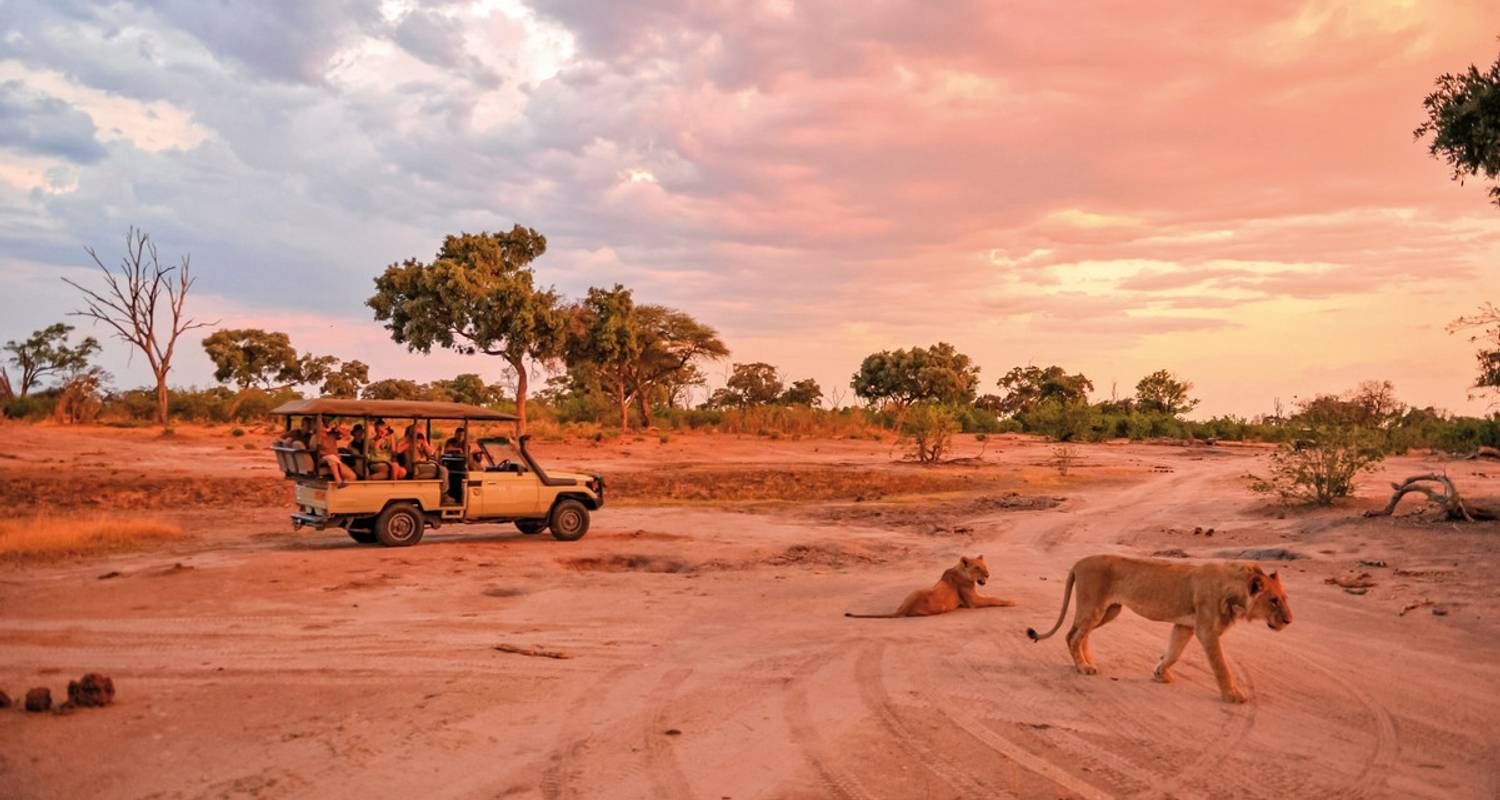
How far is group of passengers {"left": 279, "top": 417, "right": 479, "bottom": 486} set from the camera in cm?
1401

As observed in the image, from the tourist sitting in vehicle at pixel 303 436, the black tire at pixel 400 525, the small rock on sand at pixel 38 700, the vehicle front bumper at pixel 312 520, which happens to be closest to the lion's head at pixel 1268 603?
the small rock on sand at pixel 38 700

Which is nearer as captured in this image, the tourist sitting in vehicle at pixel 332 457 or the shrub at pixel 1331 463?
the tourist sitting in vehicle at pixel 332 457

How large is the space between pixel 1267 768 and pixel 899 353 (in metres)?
67.0

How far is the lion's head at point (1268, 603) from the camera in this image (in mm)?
6324

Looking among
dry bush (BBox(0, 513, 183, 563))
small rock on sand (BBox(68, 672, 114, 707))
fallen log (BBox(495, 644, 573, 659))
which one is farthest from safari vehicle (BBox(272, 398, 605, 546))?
small rock on sand (BBox(68, 672, 114, 707))

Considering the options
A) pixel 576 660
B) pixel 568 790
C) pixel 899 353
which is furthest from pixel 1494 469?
pixel 899 353

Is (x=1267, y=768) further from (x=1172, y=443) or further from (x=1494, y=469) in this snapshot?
(x=1172, y=443)

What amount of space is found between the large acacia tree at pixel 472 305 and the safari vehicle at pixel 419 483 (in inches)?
947

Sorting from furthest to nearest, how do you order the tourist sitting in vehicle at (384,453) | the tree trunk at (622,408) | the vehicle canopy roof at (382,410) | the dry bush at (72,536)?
the tree trunk at (622,408)
the tourist sitting in vehicle at (384,453)
the vehicle canopy roof at (382,410)
the dry bush at (72,536)

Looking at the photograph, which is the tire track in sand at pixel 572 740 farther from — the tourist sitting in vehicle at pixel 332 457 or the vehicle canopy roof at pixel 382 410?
the tourist sitting in vehicle at pixel 332 457

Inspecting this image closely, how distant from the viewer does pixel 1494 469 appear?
2545 centimetres

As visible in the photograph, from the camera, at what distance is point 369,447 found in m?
14.6

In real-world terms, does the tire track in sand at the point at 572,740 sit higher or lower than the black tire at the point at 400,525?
lower

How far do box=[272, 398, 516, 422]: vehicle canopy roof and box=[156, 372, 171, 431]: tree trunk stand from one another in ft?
105
